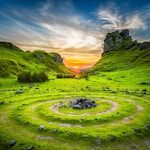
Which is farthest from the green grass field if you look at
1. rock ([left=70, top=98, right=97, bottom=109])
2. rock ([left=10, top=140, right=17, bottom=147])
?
rock ([left=70, top=98, right=97, bottom=109])

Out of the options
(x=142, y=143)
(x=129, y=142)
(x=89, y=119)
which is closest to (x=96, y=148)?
(x=129, y=142)

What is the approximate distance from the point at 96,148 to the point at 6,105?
2984cm

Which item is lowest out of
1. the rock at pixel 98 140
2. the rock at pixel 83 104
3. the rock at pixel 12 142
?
the rock at pixel 12 142

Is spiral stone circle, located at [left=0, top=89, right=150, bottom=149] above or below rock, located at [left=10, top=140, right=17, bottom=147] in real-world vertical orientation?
above

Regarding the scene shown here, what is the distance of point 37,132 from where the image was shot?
26.5 meters

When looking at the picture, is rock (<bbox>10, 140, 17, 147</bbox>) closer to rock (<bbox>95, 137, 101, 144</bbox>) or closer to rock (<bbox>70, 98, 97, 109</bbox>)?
rock (<bbox>95, 137, 101, 144</bbox>)

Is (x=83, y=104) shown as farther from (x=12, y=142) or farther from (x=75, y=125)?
(x=12, y=142)

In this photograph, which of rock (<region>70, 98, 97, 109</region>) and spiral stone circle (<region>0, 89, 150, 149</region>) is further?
rock (<region>70, 98, 97, 109</region>)

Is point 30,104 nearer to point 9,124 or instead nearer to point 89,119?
point 9,124

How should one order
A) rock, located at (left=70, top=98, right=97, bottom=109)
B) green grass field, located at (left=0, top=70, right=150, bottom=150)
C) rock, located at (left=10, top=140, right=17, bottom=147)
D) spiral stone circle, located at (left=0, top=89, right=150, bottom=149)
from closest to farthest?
1. green grass field, located at (left=0, top=70, right=150, bottom=150)
2. rock, located at (left=10, top=140, right=17, bottom=147)
3. spiral stone circle, located at (left=0, top=89, right=150, bottom=149)
4. rock, located at (left=70, top=98, right=97, bottom=109)

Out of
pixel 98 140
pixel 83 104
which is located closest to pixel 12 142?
pixel 98 140

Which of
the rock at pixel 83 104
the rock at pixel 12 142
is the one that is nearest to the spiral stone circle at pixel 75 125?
the rock at pixel 12 142

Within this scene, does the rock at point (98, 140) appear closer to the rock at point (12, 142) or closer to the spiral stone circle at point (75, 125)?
the spiral stone circle at point (75, 125)

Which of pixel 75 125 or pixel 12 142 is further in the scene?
pixel 75 125
